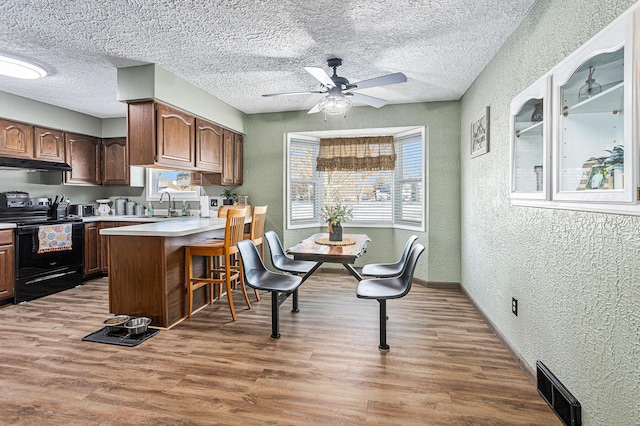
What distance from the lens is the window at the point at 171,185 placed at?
18.6 ft

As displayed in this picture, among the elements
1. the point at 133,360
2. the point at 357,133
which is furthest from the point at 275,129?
the point at 133,360

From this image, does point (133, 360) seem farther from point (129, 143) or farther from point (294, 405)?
point (129, 143)

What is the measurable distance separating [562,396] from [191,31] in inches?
134

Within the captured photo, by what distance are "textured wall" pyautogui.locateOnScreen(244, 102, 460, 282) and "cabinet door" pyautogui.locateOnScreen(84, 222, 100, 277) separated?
2164mm

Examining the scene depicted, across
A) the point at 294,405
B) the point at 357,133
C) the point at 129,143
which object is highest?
the point at 357,133

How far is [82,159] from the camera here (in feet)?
17.6

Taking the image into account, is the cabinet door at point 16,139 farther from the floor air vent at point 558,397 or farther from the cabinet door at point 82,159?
the floor air vent at point 558,397

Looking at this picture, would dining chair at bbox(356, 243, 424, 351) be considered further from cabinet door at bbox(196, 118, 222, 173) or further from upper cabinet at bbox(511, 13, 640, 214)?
cabinet door at bbox(196, 118, 222, 173)

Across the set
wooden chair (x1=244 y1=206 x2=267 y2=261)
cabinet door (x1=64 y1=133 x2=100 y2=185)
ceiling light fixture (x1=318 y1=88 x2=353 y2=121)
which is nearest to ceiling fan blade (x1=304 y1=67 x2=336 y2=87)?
ceiling light fixture (x1=318 y1=88 x2=353 y2=121)

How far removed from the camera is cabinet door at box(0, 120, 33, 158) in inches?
167

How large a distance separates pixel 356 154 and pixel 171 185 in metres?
3.03

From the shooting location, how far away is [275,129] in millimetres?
5297

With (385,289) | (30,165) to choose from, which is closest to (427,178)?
(385,289)

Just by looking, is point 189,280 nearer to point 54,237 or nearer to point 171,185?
point 54,237
